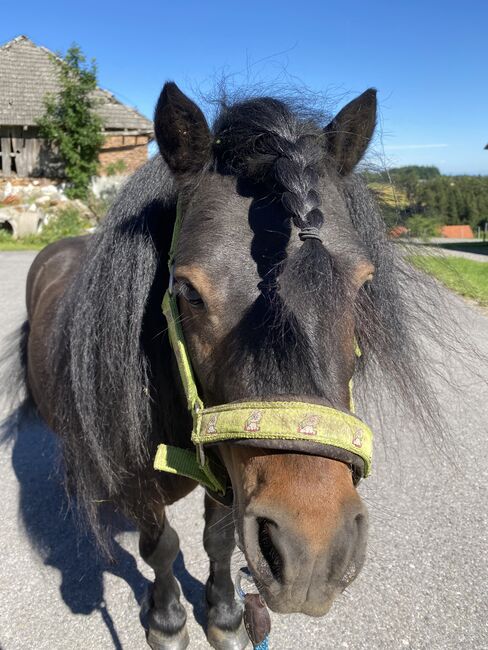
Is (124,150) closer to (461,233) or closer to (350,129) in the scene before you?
(461,233)

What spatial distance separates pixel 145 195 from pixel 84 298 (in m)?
0.44

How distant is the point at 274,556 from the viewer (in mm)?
1188

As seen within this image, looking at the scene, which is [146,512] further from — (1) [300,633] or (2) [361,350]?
(2) [361,350]

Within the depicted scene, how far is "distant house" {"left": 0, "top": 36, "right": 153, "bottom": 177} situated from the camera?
64.1ft

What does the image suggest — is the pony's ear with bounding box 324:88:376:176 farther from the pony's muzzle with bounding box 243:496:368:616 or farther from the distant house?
the distant house

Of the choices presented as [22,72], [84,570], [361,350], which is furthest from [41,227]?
[361,350]

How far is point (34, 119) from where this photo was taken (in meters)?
18.9

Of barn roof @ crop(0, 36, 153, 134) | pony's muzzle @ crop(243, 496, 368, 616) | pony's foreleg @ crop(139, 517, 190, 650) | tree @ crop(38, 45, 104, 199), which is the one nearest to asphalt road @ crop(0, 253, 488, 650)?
pony's foreleg @ crop(139, 517, 190, 650)

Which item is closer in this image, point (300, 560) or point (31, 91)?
point (300, 560)

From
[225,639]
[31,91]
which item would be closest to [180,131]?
[225,639]

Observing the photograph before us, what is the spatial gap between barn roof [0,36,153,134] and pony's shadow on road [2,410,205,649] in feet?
59.7

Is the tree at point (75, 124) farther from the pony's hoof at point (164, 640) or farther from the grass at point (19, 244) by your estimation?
the pony's hoof at point (164, 640)

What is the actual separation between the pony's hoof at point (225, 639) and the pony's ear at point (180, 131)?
6.73 ft

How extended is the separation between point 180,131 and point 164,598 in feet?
6.75
